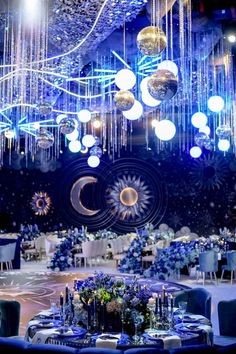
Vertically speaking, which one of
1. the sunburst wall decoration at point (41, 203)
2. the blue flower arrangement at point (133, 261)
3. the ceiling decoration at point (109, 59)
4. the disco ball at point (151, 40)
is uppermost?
the ceiling decoration at point (109, 59)

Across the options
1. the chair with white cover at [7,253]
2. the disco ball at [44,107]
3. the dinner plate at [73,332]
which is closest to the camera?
the dinner plate at [73,332]

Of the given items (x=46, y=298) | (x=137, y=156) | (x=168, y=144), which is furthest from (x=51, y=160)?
(x=46, y=298)

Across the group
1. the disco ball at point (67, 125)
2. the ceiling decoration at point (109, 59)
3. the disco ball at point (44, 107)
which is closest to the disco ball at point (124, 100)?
the ceiling decoration at point (109, 59)

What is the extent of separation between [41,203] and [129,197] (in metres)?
3.54

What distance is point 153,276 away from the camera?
10500 millimetres

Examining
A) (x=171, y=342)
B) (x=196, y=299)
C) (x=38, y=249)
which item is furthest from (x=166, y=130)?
(x=38, y=249)

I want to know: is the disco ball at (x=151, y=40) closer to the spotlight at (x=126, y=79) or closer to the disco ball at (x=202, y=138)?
the spotlight at (x=126, y=79)

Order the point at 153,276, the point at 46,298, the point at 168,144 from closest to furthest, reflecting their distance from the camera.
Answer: the point at 46,298, the point at 153,276, the point at 168,144

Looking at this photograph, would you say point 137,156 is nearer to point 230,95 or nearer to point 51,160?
point 51,160

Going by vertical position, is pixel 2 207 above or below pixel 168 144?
below

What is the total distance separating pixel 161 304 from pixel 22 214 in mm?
15534

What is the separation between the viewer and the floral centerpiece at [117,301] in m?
3.83

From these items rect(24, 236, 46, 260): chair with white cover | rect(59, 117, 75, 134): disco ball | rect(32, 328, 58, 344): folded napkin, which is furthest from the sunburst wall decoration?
rect(32, 328, 58, 344): folded napkin

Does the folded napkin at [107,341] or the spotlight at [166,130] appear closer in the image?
the folded napkin at [107,341]
